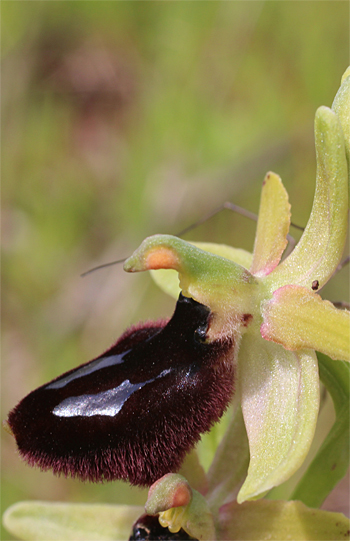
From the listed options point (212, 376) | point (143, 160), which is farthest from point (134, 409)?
point (143, 160)

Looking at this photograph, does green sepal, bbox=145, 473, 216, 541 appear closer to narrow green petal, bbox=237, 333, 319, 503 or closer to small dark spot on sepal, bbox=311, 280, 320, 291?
narrow green petal, bbox=237, 333, 319, 503

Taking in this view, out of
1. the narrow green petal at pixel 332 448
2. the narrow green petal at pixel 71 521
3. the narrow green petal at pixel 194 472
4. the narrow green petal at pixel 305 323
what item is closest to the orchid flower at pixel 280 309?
the narrow green petal at pixel 305 323

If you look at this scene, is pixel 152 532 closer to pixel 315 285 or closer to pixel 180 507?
pixel 180 507

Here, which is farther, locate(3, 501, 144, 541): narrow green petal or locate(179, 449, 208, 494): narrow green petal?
locate(3, 501, 144, 541): narrow green petal

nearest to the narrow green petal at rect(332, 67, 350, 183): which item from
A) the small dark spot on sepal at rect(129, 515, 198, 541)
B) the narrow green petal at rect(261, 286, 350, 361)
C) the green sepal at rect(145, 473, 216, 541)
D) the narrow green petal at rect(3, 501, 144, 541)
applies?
the narrow green petal at rect(261, 286, 350, 361)

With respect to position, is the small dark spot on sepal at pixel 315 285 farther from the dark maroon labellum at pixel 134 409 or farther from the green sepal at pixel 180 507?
the green sepal at pixel 180 507
